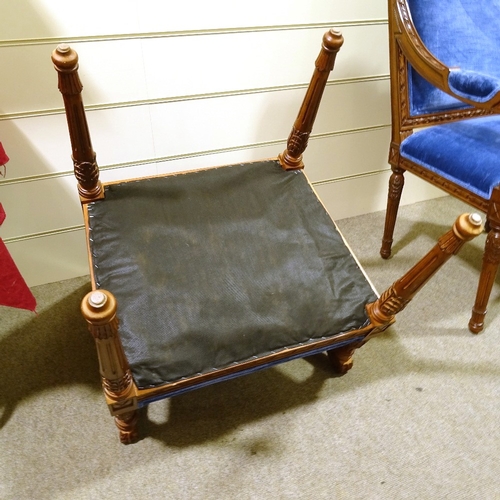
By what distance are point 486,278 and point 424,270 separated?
20.4 inches

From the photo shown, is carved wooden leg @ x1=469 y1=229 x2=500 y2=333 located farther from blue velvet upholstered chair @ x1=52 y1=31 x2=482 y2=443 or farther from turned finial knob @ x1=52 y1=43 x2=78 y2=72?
turned finial knob @ x1=52 y1=43 x2=78 y2=72

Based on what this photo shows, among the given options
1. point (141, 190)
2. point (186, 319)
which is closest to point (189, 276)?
point (186, 319)

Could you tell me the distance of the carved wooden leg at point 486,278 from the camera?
45.2 inches

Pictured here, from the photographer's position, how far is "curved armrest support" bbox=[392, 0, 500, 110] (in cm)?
100

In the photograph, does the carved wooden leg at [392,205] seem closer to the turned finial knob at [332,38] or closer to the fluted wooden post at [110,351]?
the turned finial knob at [332,38]

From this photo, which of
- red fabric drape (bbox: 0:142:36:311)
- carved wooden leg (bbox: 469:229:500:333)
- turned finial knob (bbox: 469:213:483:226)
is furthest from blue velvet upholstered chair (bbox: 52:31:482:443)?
carved wooden leg (bbox: 469:229:500:333)

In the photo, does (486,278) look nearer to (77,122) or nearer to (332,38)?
(332,38)

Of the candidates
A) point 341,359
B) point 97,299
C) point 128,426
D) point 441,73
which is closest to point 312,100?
point 441,73

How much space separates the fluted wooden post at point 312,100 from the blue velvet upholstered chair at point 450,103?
0.86 feet

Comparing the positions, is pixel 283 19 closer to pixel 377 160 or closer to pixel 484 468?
pixel 377 160

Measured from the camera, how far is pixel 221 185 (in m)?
1.10

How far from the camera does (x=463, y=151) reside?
3.80 feet

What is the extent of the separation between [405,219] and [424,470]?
972 millimetres

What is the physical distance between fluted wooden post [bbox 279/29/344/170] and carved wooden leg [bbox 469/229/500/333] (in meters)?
0.52
